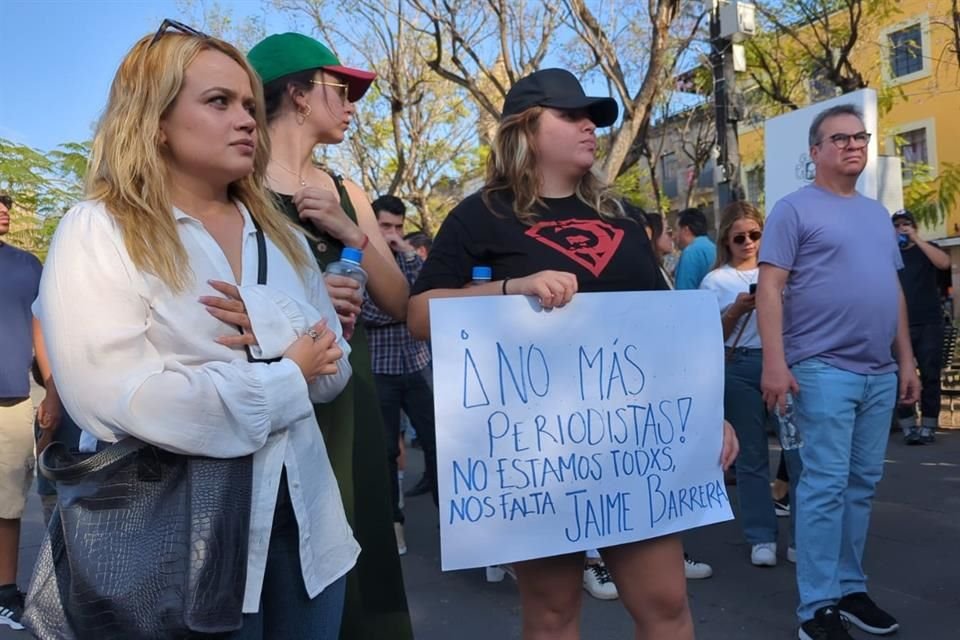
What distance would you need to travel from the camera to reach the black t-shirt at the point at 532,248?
2.23 metres

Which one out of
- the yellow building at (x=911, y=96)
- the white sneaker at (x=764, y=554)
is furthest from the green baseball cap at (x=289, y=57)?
the yellow building at (x=911, y=96)

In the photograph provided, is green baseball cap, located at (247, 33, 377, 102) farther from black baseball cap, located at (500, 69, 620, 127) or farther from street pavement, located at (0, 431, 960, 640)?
street pavement, located at (0, 431, 960, 640)

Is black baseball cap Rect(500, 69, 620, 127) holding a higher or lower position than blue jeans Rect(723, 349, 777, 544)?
higher

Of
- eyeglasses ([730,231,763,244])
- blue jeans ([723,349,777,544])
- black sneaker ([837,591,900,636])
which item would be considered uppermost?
eyeglasses ([730,231,763,244])

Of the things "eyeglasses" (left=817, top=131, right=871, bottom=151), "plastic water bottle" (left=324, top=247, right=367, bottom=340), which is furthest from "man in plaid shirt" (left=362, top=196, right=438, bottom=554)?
"plastic water bottle" (left=324, top=247, right=367, bottom=340)

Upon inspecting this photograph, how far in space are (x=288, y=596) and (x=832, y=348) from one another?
2296 millimetres

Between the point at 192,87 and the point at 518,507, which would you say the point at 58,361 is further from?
the point at 518,507

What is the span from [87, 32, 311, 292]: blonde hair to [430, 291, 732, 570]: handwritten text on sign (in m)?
0.67

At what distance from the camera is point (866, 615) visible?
3.38 meters

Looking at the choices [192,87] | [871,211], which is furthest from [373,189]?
[192,87]

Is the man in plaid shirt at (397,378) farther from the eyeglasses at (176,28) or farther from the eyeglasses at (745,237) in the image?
the eyeglasses at (176,28)

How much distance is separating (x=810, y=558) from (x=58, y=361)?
9.14 ft

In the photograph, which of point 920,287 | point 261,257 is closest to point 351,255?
point 261,257

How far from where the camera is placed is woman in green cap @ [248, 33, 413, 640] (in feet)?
6.75
